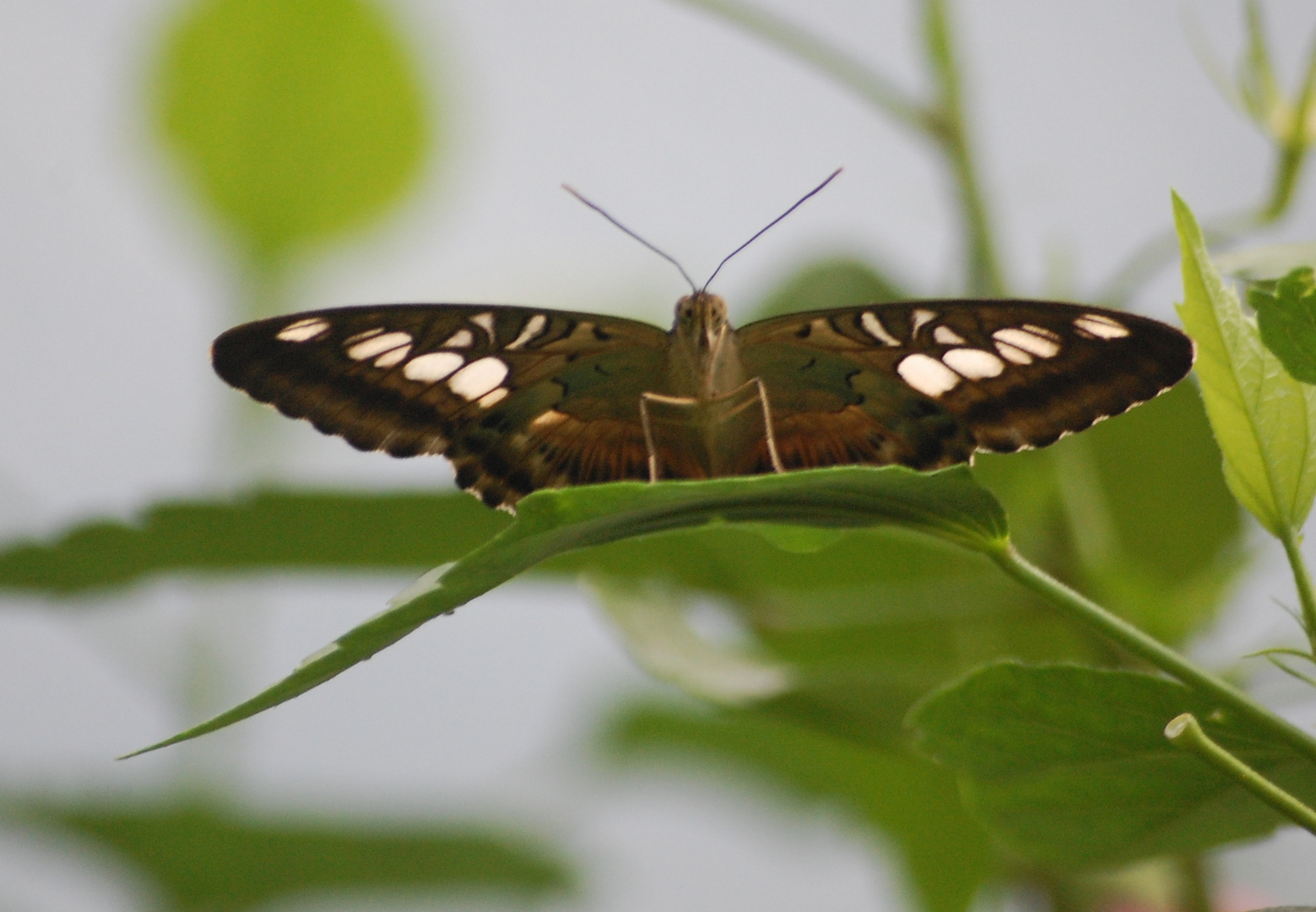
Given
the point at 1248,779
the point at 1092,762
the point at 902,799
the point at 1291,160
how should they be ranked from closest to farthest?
the point at 1248,779
the point at 1092,762
the point at 1291,160
the point at 902,799

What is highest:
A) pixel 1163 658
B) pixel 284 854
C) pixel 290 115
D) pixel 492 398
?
pixel 290 115

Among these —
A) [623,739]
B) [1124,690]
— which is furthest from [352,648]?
[623,739]

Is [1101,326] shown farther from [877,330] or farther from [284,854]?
[284,854]

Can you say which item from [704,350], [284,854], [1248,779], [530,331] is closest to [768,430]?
[704,350]

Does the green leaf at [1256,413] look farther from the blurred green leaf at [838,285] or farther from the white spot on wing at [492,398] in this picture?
the blurred green leaf at [838,285]

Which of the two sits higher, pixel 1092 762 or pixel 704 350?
pixel 704 350

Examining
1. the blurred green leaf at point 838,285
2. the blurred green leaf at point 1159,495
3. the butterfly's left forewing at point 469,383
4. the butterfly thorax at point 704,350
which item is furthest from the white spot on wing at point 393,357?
the blurred green leaf at point 1159,495

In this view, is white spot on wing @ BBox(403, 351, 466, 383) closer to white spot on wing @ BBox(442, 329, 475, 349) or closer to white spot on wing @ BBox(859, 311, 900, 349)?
white spot on wing @ BBox(442, 329, 475, 349)

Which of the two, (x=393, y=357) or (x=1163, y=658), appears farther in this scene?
(x=393, y=357)

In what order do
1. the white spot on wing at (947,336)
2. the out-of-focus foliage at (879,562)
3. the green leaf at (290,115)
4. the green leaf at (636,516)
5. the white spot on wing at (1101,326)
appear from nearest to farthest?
the green leaf at (636,516) < the white spot on wing at (1101,326) < the white spot on wing at (947,336) < the out-of-focus foliage at (879,562) < the green leaf at (290,115)
